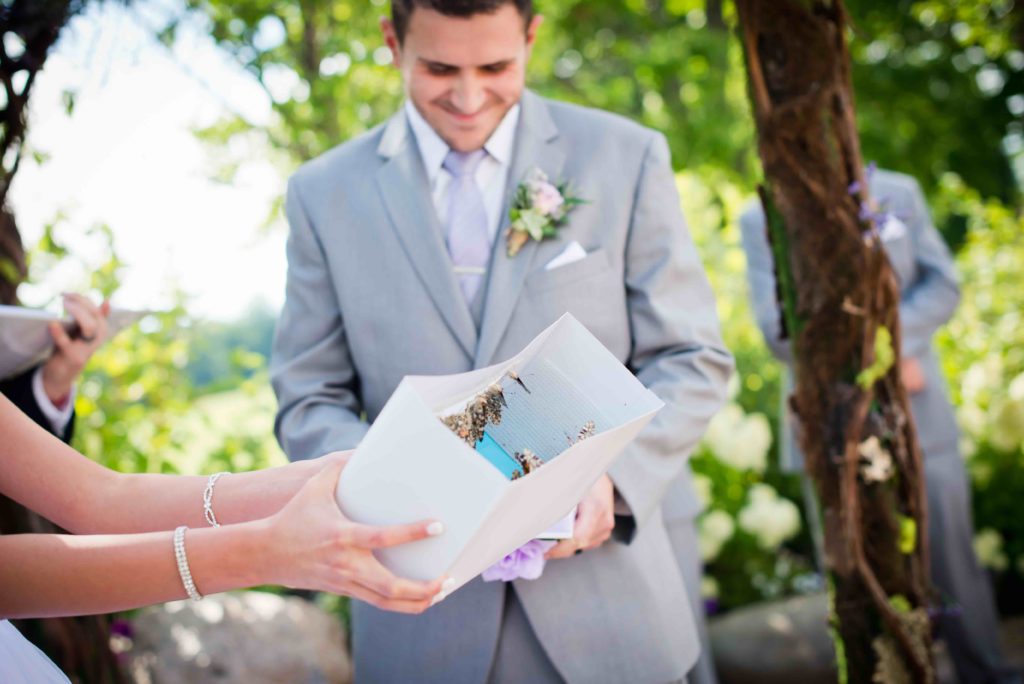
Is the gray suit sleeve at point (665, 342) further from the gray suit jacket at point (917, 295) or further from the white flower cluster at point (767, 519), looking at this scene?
the white flower cluster at point (767, 519)

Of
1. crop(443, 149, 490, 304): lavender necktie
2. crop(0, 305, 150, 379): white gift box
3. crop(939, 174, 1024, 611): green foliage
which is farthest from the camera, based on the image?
crop(939, 174, 1024, 611): green foliage

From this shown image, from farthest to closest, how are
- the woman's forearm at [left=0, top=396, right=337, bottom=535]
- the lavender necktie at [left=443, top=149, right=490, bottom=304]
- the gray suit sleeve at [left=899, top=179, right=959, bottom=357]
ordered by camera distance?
the gray suit sleeve at [left=899, top=179, right=959, bottom=357] < the lavender necktie at [left=443, top=149, right=490, bottom=304] < the woman's forearm at [left=0, top=396, right=337, bottom=535]

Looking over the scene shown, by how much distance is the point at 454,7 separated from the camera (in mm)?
2217

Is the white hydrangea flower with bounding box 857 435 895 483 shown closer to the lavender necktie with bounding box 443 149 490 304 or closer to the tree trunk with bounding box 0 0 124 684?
the lavender necktie with bounding box 443 149 490 304

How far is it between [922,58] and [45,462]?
9.58m

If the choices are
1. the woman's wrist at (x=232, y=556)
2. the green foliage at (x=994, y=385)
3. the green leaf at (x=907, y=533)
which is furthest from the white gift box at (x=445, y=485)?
the green foliage at (x=994, y=385)

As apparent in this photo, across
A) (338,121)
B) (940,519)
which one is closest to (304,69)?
(338,121)

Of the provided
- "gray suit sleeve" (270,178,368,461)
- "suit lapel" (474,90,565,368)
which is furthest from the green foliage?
"gray suit sleeve" (270,178,368,461)

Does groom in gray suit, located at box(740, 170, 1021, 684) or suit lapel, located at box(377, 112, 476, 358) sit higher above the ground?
suit lapel, located at box(377, 112, 476, 358)

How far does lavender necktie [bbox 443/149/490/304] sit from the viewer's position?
7.45 feet

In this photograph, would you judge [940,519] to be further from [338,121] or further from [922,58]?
[922,58]

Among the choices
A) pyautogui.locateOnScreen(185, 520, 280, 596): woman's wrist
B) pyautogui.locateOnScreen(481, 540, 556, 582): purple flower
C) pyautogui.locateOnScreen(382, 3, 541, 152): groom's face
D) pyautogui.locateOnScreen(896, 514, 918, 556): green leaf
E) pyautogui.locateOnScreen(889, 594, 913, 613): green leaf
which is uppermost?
pyautogui.locateOnScreen(382, 3, 541, 152): groom's face

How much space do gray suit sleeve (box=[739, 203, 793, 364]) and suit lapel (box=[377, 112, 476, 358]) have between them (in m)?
2.04

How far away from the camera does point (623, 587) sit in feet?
7.10
